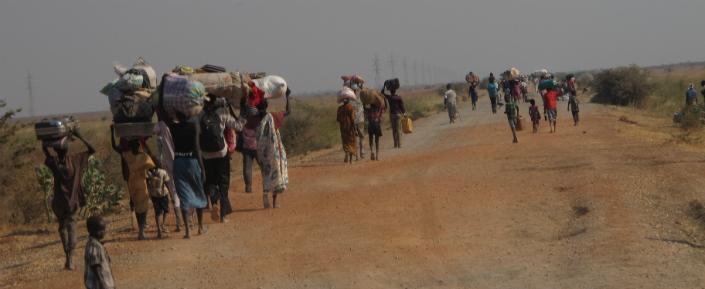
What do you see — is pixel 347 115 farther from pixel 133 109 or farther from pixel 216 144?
pixel 133 109

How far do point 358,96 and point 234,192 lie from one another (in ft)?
15.2

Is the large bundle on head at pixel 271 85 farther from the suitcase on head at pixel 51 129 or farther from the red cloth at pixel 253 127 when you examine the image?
the suitcase on head at pixel 51 129

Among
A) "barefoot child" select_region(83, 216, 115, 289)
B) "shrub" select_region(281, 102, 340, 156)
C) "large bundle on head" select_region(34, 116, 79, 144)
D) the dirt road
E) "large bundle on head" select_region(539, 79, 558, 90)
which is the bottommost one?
"shrub" select_region(281, 102, 340, 156)

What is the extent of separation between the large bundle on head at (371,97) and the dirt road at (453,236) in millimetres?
2576

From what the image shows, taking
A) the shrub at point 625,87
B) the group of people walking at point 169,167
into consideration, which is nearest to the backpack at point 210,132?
the group of people walking at point 169,167

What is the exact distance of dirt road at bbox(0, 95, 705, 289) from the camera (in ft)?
28.3

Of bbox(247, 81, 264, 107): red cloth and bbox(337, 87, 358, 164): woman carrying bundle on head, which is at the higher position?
bbox(247, 81, 264, 107): red cloth

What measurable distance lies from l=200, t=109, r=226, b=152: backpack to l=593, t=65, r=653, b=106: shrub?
39.7 meters

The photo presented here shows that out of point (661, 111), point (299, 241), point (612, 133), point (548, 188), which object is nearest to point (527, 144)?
point (612, 133)

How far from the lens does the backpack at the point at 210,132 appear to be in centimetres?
1114

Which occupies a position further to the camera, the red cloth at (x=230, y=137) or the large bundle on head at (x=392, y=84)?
the large bundle on head at (x=392, y=84)

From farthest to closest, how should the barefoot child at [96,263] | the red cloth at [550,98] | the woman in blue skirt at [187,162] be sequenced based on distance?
the red cloth at [550,98], the woman in blue skirt at [187,162], the barefoot child at [96,263]

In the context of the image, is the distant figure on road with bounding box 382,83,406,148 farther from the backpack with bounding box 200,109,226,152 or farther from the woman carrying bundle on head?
the backpack with bounding box 200,109,226,152

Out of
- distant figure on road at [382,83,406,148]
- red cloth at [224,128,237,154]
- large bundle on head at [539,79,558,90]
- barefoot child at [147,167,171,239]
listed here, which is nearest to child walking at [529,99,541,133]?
large bundle on head at [539,79,558,90]
